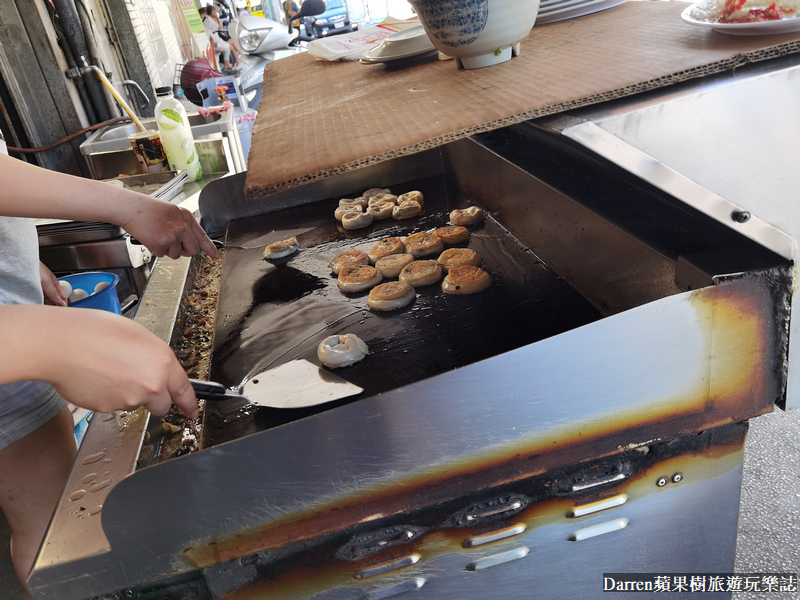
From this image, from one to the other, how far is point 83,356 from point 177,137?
2884mm

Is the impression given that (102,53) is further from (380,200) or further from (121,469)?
(121,469)

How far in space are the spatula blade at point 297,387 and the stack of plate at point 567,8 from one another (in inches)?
54.2

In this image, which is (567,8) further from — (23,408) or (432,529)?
(23,408)

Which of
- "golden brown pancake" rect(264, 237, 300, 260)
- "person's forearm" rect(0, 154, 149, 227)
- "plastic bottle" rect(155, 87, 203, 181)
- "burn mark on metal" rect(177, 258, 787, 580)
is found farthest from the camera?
"plastic bottle" rect(155, 87, 203, 181)

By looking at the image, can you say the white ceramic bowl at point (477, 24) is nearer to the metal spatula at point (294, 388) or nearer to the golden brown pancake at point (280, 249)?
the metal spatula at point (294, 388)

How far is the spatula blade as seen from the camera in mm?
1291

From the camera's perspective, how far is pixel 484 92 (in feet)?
3.70

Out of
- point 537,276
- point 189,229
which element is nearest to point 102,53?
point 189,229

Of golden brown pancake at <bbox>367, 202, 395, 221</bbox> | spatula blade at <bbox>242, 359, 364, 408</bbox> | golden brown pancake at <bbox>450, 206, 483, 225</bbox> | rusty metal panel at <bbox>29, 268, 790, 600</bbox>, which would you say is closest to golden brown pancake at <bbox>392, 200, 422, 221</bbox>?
golden brown pancake at <bbox>367, 202, 395, 221</bbox>

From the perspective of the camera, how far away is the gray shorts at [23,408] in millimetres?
1516

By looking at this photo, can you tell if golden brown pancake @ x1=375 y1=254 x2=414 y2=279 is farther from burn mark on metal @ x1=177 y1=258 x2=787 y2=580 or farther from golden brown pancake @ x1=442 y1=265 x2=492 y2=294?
burn mark on metal @ x1=177 y1=258 x2=787 y2=580

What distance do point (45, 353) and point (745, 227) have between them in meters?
1.29

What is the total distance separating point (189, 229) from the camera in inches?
71.3

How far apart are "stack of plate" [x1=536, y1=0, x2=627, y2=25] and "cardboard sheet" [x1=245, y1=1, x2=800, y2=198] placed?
0.15 m
